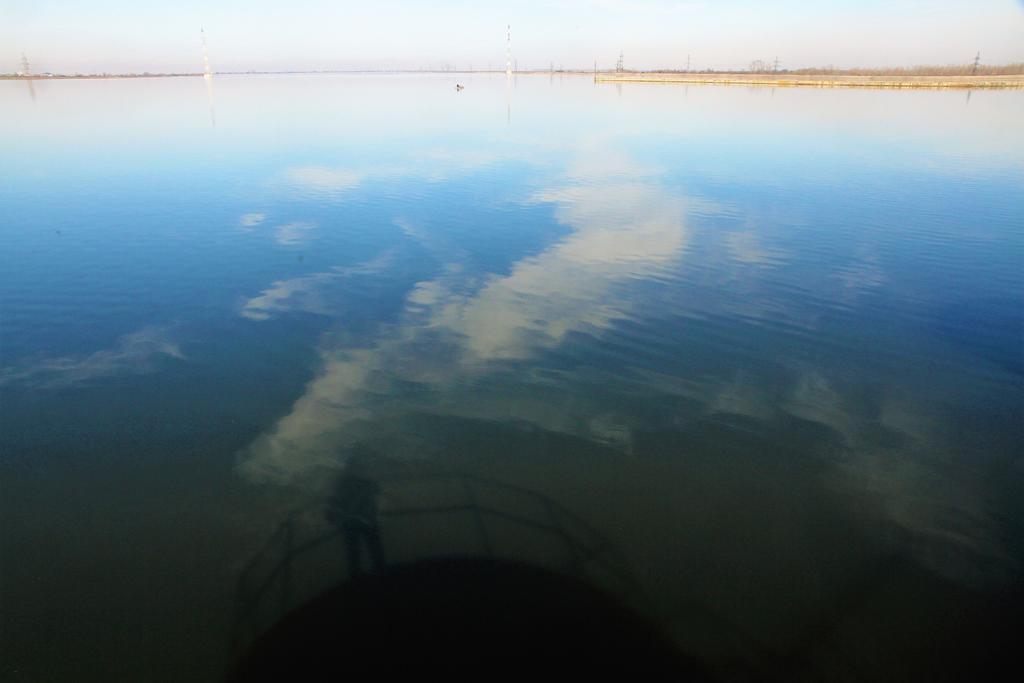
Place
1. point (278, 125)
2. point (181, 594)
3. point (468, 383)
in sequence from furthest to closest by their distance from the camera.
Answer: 1. point (278, 125)
2. point (468, 383)
3. point (181, 594)

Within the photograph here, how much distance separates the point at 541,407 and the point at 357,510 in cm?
435

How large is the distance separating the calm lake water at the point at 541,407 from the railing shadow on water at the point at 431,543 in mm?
64

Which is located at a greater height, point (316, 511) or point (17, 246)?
point (17, 246)

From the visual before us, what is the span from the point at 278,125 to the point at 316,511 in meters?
62.1

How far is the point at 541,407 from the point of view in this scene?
11.9m

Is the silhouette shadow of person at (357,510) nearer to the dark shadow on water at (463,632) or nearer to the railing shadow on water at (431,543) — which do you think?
the railing shadow on water at (431,543)

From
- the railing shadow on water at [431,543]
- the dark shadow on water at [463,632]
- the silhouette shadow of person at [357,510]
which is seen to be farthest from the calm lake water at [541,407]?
the dark shadow on water at [463,632]

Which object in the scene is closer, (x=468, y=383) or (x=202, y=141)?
(x=468, y=383)

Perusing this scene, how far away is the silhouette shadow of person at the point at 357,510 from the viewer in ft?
27.9

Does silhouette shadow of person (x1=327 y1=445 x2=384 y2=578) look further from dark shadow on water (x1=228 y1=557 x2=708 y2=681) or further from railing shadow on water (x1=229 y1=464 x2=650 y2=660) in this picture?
dark shadow on water (x1=228 y1=557 x2=708 y2=681)

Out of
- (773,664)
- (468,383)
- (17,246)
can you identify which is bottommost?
(773,664)

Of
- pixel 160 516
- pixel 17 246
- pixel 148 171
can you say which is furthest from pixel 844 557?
pixel 148 171

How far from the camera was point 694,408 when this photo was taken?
1177cm

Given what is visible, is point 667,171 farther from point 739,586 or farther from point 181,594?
point 181,594
